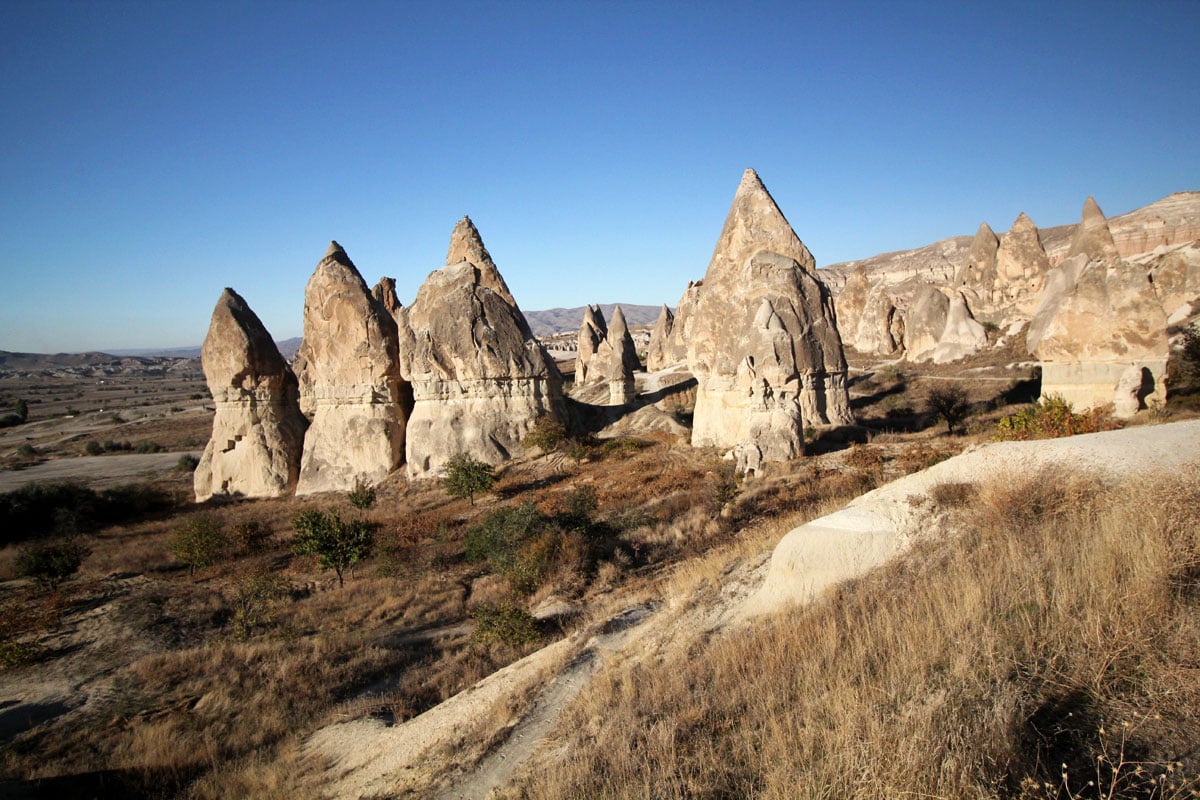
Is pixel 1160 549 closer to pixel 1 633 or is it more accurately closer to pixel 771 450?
pixel 771 450

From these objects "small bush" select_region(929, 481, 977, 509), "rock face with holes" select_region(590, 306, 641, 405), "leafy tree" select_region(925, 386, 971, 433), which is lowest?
"leafy tree" select_region(925, 386, 971, 433)

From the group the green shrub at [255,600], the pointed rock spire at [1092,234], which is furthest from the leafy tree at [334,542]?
the pointed rock spire at [1092,234]

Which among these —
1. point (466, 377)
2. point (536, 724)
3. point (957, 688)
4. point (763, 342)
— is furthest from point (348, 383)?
point (957, 688)

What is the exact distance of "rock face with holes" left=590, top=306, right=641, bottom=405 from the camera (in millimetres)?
30078

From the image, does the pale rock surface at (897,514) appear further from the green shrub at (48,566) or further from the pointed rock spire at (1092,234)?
the pointed rock spire at (1092,234)

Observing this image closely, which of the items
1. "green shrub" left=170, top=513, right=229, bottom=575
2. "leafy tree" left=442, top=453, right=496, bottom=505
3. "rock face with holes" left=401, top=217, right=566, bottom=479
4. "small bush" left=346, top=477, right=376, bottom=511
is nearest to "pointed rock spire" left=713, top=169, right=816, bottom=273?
"rock face with holes" left=401, top=217, right=566, bottom=479

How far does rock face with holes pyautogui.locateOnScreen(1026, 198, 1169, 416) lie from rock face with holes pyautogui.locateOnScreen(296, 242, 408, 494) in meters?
17.1

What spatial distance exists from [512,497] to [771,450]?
632 cm

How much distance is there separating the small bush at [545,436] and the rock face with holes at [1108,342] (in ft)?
39.2

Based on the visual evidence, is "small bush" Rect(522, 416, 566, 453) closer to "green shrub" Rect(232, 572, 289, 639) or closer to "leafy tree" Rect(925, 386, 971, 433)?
"green shrub" Rect(232, 572, 289, 639)

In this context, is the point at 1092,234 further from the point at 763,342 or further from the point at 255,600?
the point at 255,600

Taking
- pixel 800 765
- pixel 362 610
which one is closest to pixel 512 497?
pixel 362 610

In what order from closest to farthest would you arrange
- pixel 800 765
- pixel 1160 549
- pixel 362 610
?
pixel 800 765
pixel 1160 549
pixel 362 610

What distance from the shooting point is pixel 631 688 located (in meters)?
4.06
